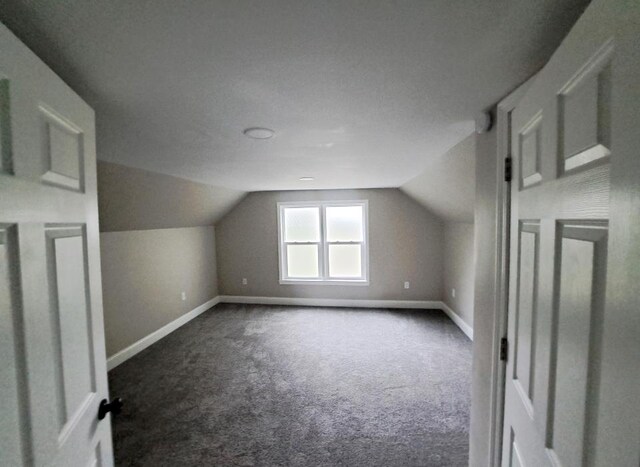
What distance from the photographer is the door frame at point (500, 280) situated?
1.10 metres

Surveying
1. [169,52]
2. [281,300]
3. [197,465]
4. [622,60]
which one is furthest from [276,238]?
[622,60]

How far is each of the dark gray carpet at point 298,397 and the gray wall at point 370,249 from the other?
0.90 metres

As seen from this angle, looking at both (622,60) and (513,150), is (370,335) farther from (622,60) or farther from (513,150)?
(622,60)

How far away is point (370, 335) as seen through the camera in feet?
11.7

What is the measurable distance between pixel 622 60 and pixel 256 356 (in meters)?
3.46

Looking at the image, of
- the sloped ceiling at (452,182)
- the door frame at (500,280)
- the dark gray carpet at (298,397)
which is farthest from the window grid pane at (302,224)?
the door frame at (500,280)

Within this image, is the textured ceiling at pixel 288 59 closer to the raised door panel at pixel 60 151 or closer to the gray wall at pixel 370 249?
the raised door panel at pixel 60 151

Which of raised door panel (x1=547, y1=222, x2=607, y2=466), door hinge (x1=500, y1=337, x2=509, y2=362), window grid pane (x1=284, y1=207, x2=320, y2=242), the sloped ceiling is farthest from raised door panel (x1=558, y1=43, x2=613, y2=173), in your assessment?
window grid pane (x1=284, y1=207, x2=320, y2=242)

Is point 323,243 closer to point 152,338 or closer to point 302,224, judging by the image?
point 302,224

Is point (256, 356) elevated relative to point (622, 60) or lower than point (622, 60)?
lower

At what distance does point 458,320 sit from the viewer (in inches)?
149

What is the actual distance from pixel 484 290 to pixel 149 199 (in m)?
3.12

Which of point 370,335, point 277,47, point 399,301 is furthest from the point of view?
point 399,301

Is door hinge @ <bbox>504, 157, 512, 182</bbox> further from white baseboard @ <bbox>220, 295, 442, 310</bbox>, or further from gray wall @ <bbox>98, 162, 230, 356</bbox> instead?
white baseboard @ <bbox>220, 295, 442, 310</bbox>
